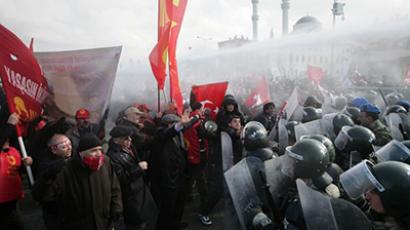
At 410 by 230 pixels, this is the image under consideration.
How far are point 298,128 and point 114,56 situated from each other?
2.56 meters

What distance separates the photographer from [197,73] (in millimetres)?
20344

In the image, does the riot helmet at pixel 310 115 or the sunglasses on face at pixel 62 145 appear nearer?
the sunglasses on face at pixel 62 145

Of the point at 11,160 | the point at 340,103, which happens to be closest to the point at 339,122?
the point at 340,103

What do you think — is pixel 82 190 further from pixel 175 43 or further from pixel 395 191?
pixel 175 43

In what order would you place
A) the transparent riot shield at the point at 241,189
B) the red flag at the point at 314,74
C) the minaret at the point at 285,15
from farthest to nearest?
the minaret at the point at 285,15 < the red flag at the point at 314,74 < the transparent riot shield at the point at 241,189

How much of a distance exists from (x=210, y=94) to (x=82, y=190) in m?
3.42

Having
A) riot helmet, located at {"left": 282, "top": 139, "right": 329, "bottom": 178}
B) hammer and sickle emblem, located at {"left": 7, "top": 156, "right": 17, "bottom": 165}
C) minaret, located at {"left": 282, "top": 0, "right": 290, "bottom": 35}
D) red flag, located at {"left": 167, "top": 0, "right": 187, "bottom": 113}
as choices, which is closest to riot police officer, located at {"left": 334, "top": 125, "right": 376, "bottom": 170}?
riot helmet, located at {"left": 282, "top": 139, "right": 329, "bottom": 178}

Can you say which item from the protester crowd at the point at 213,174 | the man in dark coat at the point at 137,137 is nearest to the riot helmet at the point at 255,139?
the protester crowd at the point at 213,174

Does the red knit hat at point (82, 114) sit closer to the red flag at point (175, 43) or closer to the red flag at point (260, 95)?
the red flag at point (175, 43)

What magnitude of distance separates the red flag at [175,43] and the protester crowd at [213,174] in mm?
234

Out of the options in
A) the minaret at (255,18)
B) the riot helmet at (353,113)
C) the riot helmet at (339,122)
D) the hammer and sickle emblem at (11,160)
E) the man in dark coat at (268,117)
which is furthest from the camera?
the minaret at (255,18)

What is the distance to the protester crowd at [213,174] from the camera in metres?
1.99

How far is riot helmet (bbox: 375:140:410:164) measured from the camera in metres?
2.99

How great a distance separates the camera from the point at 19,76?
10.7ft
